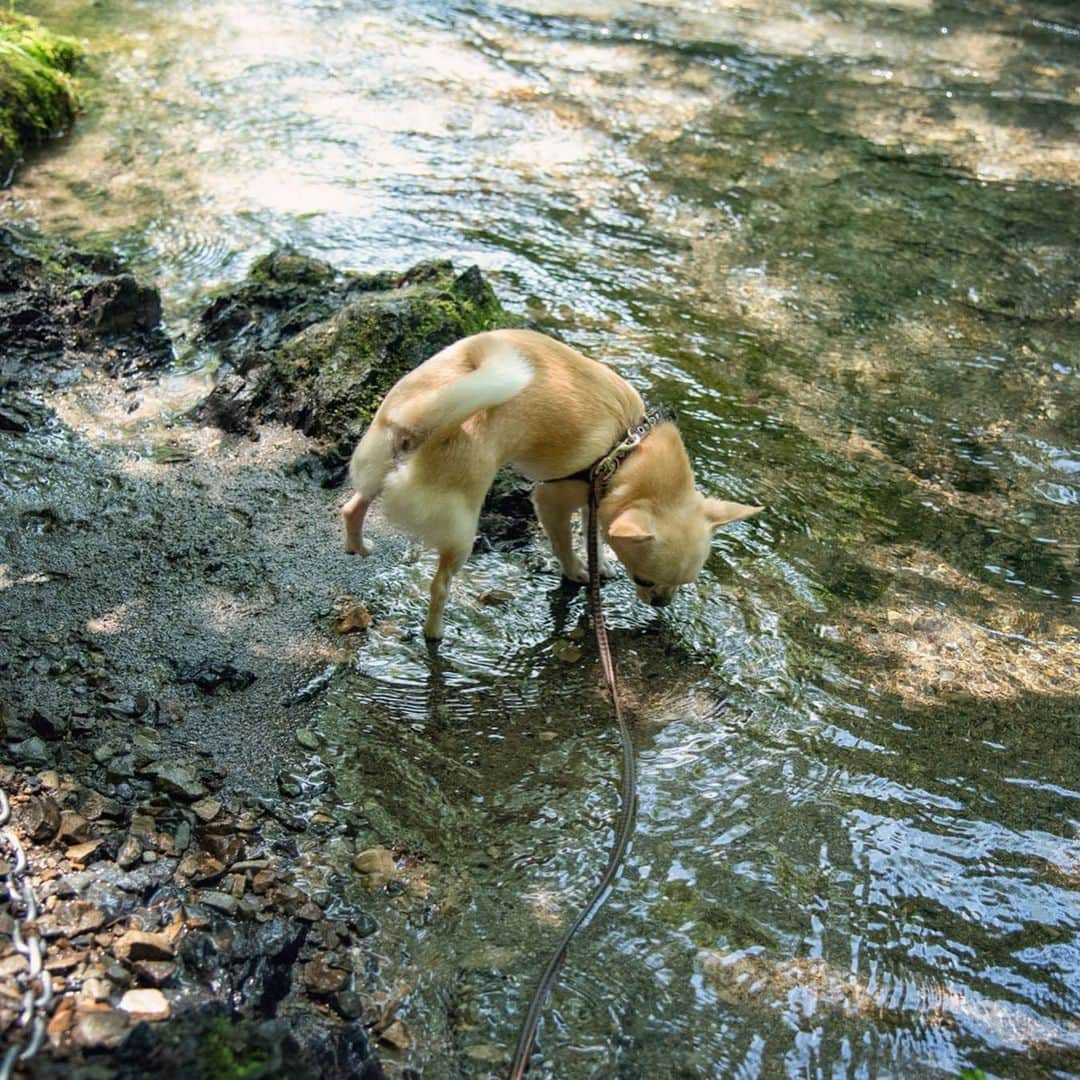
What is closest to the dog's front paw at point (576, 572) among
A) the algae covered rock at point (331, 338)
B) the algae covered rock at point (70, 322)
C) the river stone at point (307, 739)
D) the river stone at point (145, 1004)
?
the algae covered rock at point (331, 338)

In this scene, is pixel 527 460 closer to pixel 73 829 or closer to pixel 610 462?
pixel 610 462

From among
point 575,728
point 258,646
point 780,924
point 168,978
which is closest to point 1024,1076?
point 780,924

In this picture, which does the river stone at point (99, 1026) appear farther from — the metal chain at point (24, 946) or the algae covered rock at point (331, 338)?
the algae covered rock at point (331, 338)

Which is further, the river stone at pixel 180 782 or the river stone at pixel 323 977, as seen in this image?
the river stone at pixel 180 782

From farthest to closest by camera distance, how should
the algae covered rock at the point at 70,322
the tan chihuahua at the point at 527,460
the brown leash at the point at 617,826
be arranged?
the algae covered rock at the point at 70,322 → the tan chihuahua at the point at 527,460 → the brown leash at the point at 617,826

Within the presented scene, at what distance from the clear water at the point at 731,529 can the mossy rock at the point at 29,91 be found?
22 cm

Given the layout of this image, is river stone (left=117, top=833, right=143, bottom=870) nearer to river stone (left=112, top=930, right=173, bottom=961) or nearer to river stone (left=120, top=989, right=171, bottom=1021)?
river stone (left=112, top=930, right=173, bottom=961)

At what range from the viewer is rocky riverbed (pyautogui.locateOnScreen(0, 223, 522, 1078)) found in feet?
8.14

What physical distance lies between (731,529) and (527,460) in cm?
127

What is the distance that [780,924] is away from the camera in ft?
9.88

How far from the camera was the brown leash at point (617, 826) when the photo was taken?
8.54ft

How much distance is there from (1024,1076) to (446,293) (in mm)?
4217

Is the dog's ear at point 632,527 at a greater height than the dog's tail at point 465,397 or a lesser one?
lesser

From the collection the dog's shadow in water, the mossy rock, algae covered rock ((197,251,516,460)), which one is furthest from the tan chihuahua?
the mossy rock
